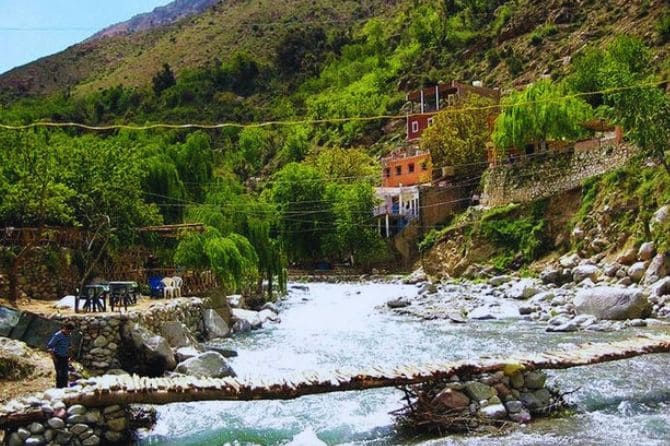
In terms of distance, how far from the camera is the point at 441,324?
2172cm

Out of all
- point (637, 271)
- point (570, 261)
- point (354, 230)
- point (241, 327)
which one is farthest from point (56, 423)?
point (354, 230)

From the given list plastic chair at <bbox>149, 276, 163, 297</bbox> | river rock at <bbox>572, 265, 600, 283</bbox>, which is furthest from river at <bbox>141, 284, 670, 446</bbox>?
river rock at <bbox>572, 265, 600, 283</bbox>

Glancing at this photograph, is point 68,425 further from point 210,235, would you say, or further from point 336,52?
point 336,52

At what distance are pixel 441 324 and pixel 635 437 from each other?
12.6 m

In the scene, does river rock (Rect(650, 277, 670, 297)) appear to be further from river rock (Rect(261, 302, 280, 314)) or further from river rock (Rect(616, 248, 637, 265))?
river rock (Rect(261, 302, 280, 314))

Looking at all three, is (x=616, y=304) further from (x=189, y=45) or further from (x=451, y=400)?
(x=189, y=45)

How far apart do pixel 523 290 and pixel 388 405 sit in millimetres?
16491

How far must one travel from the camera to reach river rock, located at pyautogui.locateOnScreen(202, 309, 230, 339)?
1967 cm

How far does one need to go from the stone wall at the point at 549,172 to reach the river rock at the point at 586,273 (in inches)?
309

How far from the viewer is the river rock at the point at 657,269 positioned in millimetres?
22141

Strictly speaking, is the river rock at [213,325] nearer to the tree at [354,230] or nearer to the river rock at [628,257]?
the river rock at [628,257]

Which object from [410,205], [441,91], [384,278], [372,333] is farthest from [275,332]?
[441,91]

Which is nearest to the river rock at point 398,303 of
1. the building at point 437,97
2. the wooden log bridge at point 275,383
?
the wooden log bridge at point 275,383

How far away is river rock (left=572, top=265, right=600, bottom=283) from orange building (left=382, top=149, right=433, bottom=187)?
25.1m
